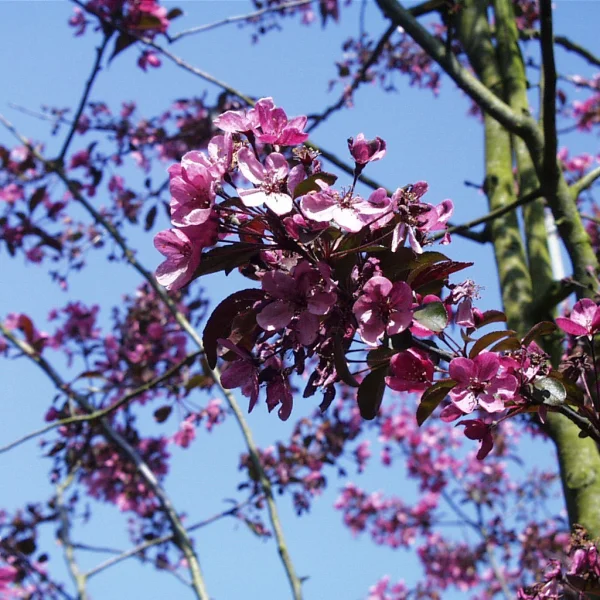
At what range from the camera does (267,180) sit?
3.74 ft

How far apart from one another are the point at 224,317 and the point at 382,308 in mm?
297

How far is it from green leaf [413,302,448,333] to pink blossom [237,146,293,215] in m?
0.28

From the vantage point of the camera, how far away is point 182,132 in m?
4.87

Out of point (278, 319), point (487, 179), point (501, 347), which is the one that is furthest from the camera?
point (487, 179)

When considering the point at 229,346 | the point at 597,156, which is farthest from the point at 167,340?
the point at 597,156

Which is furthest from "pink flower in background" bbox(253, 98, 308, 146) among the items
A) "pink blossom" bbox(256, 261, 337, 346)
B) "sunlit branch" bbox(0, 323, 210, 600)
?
"sunlit branch" bbox(0, 323, 210, 600)

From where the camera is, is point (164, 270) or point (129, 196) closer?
point (164, 270)

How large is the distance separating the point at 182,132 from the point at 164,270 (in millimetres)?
3915

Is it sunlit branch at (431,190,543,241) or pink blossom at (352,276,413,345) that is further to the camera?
sunlit branch at (431,190,543,241)

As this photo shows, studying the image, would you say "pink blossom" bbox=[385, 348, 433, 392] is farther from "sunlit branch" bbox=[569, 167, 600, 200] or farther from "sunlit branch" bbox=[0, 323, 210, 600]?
"sunlit branch" bbox=[0, 323, 210, 600]

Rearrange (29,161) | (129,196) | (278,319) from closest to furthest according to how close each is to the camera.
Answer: (278,319) → (29,161) → (129,196)

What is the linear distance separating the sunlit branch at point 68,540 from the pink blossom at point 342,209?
11.7 ft

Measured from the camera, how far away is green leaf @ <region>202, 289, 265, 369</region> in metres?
1.23

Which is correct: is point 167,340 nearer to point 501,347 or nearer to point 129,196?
point 129,196
